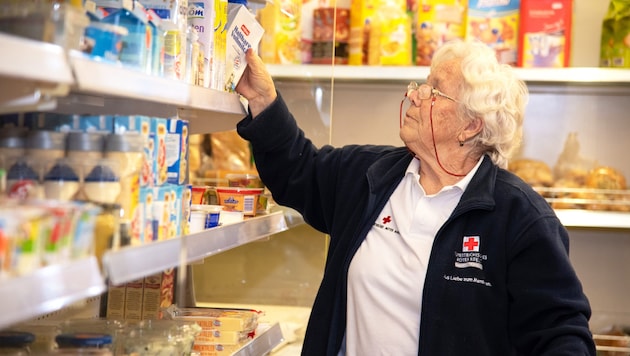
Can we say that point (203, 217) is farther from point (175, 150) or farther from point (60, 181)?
point (60, 181)

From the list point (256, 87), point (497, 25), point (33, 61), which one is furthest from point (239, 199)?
point (497, 25)

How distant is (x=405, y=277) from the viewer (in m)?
2.32

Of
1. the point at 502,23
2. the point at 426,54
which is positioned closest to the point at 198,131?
the point at 426,54

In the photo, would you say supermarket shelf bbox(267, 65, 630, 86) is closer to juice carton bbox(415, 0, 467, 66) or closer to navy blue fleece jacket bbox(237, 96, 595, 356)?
juice carton bbox(415, 0, 467, 66)

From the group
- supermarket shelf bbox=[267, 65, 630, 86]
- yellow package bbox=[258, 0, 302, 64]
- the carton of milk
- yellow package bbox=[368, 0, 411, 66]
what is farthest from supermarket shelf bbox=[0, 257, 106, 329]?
yellow package bbox=[368, 0, 411, 66]

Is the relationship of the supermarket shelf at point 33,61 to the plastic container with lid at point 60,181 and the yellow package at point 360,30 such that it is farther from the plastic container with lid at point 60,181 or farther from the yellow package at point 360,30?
the yellow package at point 360,30

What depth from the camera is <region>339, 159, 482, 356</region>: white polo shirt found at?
7.55 ft

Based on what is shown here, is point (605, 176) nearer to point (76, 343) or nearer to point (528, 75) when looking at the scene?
point (528, 75)

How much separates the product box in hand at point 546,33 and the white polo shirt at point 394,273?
126 cm

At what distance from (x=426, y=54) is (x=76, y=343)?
7.73 ft

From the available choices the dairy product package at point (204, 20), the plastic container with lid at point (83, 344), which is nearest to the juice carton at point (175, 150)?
the dairy product package at point (204, 20)

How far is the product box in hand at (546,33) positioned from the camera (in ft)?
11.6

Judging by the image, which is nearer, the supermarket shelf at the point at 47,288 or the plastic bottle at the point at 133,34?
the supermarket shelf at the point at 47,288

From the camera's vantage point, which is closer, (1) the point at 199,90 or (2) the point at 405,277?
(1) the point at 199,90
